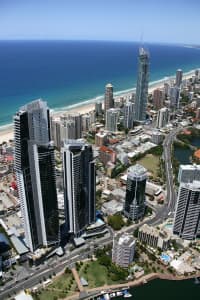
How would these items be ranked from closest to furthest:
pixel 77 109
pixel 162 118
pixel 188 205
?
pixel 188 205 → pixel 162 118 → pixel 77 109

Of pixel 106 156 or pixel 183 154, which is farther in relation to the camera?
pixel 183 154

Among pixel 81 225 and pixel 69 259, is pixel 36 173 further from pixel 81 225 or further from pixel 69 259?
pixel 69 259

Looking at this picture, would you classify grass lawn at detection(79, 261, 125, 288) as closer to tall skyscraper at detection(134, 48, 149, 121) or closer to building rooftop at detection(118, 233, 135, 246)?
building rooftop at detection(118, 233, 135, 246)

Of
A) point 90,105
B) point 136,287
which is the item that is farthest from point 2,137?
point 136,287

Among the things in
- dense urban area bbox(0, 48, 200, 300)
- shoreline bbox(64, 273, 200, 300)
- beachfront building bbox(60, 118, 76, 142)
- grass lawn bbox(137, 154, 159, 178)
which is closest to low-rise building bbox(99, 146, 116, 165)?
dense urban area bbox(0, 48, 200, 300)

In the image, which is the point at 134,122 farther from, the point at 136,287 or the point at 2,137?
the point at 136,287

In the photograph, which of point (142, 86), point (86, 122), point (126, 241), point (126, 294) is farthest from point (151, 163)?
point (126, 294)

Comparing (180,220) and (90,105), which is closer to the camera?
(180,220)
